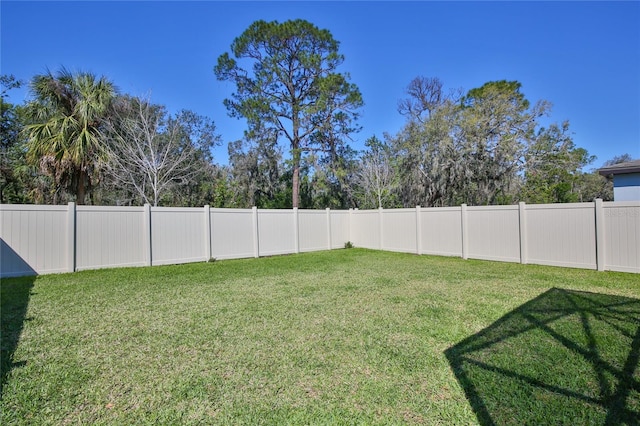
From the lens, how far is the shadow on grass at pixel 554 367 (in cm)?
190

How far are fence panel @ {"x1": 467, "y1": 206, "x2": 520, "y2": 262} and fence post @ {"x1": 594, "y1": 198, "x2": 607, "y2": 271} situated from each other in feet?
4.81

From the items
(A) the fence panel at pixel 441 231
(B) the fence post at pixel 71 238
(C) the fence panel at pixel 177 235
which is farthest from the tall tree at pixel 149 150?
(A) the fence panel at pixel 441 231

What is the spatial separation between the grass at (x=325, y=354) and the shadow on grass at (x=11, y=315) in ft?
0.07

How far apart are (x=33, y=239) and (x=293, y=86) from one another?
11.7m

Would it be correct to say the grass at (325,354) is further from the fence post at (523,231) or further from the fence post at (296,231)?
the fence post at (296,231)

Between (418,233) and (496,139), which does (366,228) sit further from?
(496,139)

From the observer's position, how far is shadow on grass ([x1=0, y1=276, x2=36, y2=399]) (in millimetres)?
2605

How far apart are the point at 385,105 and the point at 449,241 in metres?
11.3

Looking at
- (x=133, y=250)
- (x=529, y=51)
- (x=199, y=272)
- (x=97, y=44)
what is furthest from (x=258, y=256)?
(x=529, y=51)

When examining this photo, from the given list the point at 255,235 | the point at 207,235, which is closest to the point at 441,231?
the point at 255,235

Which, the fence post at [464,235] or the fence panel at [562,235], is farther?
the fence post at [464,235]

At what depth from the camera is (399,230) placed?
10.2m

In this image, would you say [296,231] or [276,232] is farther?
[296,231]

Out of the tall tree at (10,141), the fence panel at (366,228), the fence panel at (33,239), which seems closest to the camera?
the fence panel at (33,239)
